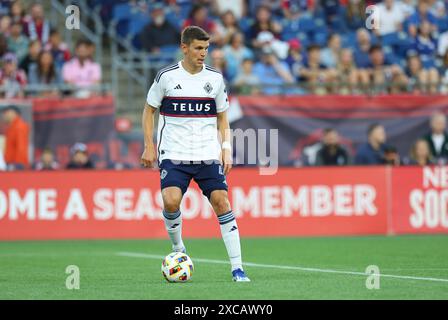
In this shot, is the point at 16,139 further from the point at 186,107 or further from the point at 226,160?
the point at 226,160

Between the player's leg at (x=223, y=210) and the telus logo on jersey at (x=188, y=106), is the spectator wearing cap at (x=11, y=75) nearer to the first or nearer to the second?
the telus logo on jersey at (x=188, y=106)

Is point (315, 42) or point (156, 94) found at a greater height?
point (315, 42)

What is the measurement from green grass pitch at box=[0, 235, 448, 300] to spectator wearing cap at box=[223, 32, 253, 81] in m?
4.45

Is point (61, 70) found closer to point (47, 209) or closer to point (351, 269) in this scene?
point (47, 209)

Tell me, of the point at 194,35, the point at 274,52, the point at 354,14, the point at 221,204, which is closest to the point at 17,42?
the point at 274,52

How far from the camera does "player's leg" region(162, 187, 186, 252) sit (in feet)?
36.8

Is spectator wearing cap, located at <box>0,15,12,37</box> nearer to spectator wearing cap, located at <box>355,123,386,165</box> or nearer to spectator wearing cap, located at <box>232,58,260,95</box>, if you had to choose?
spectator wearing cap, located at <box>232,58,260,95</box>

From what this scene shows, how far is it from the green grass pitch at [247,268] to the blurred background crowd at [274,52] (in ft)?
7.61

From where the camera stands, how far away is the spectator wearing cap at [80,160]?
2008 cm

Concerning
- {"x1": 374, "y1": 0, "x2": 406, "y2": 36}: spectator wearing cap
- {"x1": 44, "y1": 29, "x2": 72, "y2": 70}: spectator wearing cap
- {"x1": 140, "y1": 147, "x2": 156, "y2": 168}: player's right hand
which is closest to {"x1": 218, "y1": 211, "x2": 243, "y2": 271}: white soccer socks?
{"x1": 140, "y1": 147, "x2": 156, "y2": 168}: player's right hand

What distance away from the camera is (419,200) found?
20.1 metres


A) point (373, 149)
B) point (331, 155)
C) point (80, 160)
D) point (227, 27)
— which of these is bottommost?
point (80, 160)

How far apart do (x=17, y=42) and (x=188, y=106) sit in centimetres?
1188
